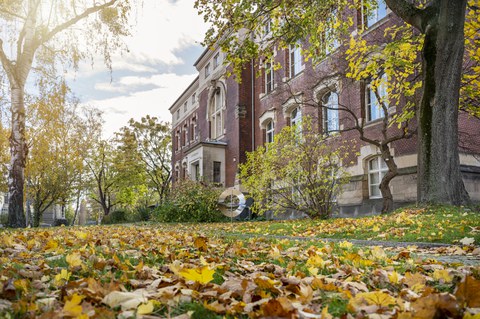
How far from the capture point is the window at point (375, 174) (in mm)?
15367

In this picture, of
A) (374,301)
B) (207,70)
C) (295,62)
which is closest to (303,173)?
(374,301)

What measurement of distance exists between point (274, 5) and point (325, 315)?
28.6ft

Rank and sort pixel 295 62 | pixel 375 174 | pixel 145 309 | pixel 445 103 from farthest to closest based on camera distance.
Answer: pixel 295 62 → pixel 375 174 → pixel 445 103 → pixel 145 309

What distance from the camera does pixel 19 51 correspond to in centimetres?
1290

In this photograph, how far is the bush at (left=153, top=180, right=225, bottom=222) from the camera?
19.6 metres

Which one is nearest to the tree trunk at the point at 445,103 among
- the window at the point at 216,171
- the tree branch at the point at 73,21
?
the tree branch at the point at 73,21

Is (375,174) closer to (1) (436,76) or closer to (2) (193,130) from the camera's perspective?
(1) (436,76)

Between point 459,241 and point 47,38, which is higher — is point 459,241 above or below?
below

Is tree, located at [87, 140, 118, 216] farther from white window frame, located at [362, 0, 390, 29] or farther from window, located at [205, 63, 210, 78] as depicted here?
white window frame, located at [362, 0, 390, 29]

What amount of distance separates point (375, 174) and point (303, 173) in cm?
515

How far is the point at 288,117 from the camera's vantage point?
22.5m

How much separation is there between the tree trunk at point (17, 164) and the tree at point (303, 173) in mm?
7908

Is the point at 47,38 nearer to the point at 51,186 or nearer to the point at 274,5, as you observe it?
the point at 274,5

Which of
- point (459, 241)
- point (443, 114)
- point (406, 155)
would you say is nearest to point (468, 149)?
point (406, 155)
